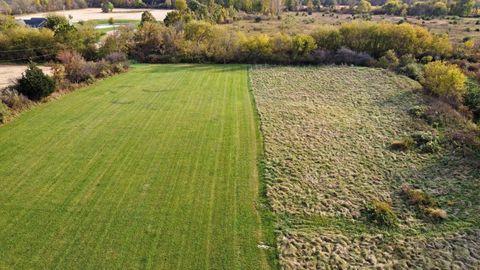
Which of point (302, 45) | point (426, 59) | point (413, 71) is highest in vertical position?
point (302, 45)

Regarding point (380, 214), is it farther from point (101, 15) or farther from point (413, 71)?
point (101, 15)

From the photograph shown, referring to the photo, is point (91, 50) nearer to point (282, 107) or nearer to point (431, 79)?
point (282, 107)

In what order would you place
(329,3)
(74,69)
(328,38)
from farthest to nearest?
(329,3), (328,38), (74,69)

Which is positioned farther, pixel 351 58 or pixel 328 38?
pixel 328 38

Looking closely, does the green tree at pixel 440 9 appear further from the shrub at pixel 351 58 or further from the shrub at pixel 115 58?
the shrub at pixel 115 58

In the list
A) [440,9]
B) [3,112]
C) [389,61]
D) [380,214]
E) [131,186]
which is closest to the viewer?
[380,214]

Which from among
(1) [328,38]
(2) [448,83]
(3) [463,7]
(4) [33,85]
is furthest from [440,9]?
(4) [33,85]

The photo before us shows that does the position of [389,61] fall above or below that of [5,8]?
below

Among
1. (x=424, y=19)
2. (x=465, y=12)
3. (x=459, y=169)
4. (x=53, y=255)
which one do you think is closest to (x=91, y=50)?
(x=53, y=255)
